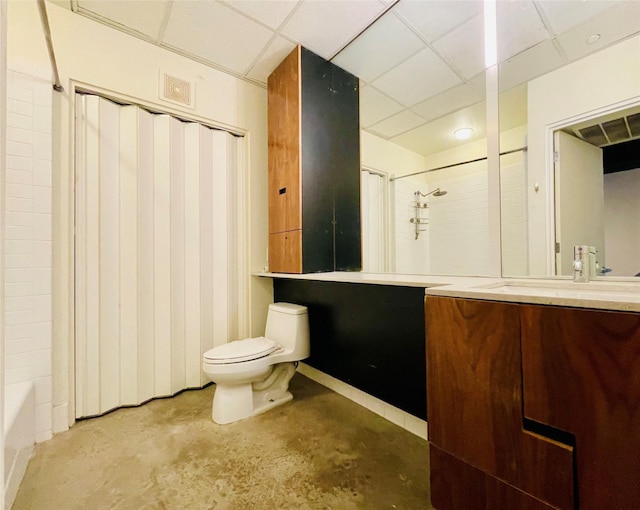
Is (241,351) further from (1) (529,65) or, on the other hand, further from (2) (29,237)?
(1) (529,65)

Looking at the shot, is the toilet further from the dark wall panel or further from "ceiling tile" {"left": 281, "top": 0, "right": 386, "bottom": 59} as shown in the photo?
"ceiling tile" {"left": 281, "top": 0, "right": 386, "bottom": 59}

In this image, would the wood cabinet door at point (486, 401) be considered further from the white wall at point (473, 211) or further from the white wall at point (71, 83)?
the white wall at point (71, 83)

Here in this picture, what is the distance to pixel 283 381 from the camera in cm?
189

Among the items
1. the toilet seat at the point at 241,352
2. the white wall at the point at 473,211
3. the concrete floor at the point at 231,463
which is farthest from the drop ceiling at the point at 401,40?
the concrete floor at the point at 231,463

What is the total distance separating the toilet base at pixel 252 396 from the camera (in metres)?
1.62

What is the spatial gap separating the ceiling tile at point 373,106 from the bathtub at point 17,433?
2549 mm

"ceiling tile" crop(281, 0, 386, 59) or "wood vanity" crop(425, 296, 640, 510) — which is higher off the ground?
"ceiling tile" crop(281, 0, 386, 59)

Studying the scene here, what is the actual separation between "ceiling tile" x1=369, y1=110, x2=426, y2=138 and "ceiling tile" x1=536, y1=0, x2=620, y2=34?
2.39 ft

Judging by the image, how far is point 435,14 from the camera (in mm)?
1612

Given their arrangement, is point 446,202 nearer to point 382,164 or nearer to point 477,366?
point 382,164

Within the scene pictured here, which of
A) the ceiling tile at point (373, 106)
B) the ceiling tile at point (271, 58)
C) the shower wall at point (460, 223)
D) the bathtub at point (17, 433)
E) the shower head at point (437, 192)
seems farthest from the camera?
the ceiling tile at point (373, 106)

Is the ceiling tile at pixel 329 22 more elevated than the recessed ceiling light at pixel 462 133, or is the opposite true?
the ceiling tile at pixel 329 22

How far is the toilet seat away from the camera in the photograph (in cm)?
159

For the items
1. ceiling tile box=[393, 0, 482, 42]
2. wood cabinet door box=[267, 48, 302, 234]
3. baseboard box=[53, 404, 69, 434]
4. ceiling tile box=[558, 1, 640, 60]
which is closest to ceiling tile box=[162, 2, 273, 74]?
wood cabinet door box=[267, 48, 302, 234]
